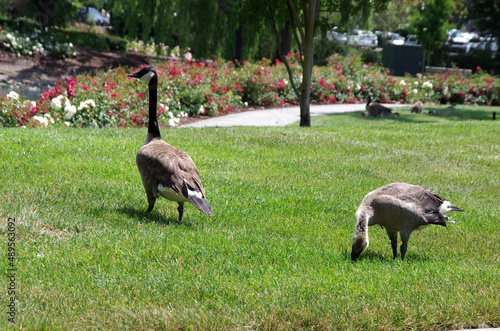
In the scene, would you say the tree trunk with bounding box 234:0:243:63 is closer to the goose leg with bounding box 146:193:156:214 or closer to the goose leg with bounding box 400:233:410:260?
the goose leg with bounding box 146:193:156:214

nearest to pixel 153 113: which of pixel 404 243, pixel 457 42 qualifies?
pixel 404 243

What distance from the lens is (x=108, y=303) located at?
3.64 m

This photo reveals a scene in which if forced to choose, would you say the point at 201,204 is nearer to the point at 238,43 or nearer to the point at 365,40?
the point at 238,43

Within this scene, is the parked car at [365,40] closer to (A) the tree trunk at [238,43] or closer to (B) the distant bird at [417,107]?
(A) the tree trunk at [238,43]

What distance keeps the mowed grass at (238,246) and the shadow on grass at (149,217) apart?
0.02 m

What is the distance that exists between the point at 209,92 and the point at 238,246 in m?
11.7

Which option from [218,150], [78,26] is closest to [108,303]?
[218,150]

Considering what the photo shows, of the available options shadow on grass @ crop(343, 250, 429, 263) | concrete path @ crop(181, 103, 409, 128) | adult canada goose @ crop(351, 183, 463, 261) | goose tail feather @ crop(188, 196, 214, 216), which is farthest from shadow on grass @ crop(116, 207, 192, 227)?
concrete path @ crop(181, 103, 409, 128)

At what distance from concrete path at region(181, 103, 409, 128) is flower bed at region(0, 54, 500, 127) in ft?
2.37

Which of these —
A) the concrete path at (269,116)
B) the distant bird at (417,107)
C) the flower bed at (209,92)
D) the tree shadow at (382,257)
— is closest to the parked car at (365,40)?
the flower bed at (209,92)

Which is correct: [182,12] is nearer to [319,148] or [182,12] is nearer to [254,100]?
[254,100]

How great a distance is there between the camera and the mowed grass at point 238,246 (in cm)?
366

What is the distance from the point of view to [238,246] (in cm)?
491

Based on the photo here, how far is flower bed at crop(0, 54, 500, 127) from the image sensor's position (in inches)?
465
